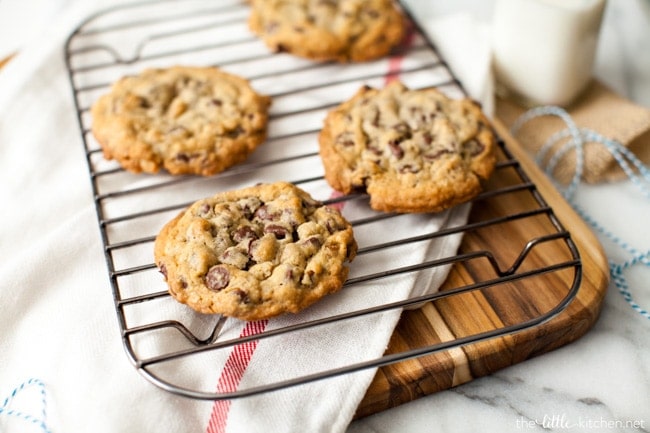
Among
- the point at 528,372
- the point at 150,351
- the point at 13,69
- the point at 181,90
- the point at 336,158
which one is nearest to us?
the point at 150,351

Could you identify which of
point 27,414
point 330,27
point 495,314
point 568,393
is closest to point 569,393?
point 568,393

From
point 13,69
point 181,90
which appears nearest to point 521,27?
point 181,90

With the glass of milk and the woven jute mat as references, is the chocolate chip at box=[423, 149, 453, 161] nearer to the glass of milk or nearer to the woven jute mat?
the woven jute mat

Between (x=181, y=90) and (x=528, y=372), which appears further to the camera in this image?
(x=181, y=90)

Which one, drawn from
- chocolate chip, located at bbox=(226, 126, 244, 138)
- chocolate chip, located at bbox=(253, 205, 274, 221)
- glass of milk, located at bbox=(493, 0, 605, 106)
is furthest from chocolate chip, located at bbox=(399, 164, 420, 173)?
glass of milk, located at bbox=(493, 0, 605, 106)

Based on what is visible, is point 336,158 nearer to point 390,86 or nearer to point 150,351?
point 390,86

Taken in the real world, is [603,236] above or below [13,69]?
below
